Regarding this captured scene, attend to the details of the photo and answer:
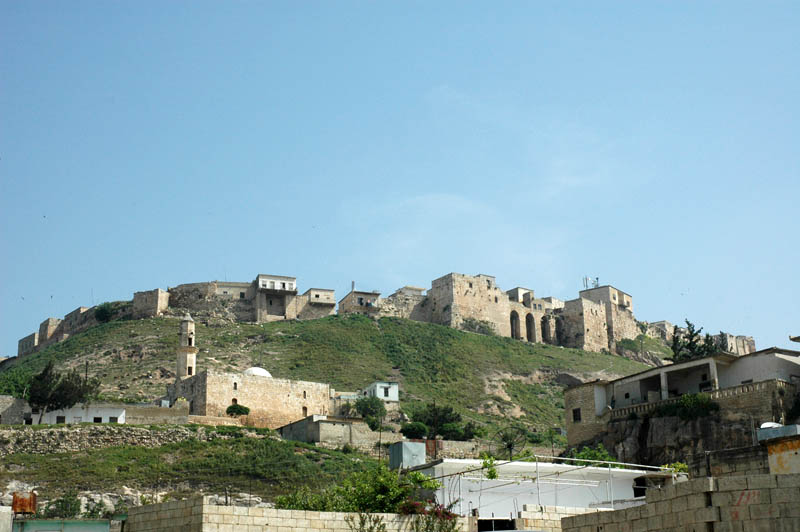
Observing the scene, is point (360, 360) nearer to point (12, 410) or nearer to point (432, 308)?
point (432, 308)

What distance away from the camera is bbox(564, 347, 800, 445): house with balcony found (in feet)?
108

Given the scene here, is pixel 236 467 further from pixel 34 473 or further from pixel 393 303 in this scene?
pixel 393 303

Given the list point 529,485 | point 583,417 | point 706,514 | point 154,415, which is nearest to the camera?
point 706,514

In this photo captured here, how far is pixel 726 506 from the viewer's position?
36.8 ft

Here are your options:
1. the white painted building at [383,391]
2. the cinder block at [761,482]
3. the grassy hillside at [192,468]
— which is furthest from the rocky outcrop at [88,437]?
the cinder block at [761,482]

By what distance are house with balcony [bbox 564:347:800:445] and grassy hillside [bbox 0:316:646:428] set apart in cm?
3009

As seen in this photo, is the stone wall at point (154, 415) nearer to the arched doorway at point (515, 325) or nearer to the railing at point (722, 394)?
the railing at point (722, 394)

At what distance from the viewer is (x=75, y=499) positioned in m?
41.1

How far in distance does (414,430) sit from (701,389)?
26482 mm

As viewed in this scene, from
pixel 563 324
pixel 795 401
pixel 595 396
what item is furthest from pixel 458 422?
pixel 563 324

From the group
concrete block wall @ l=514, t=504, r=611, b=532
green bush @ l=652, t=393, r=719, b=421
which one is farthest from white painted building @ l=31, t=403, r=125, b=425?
concrete block wall @ l=514, t=504, r=611, b=532

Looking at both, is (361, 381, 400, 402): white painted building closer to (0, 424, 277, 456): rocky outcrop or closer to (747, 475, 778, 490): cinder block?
(0, 424, 277, 456): rocky outcrop

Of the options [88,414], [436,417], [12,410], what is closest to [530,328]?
[436,417]

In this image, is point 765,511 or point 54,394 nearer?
point 765,511
